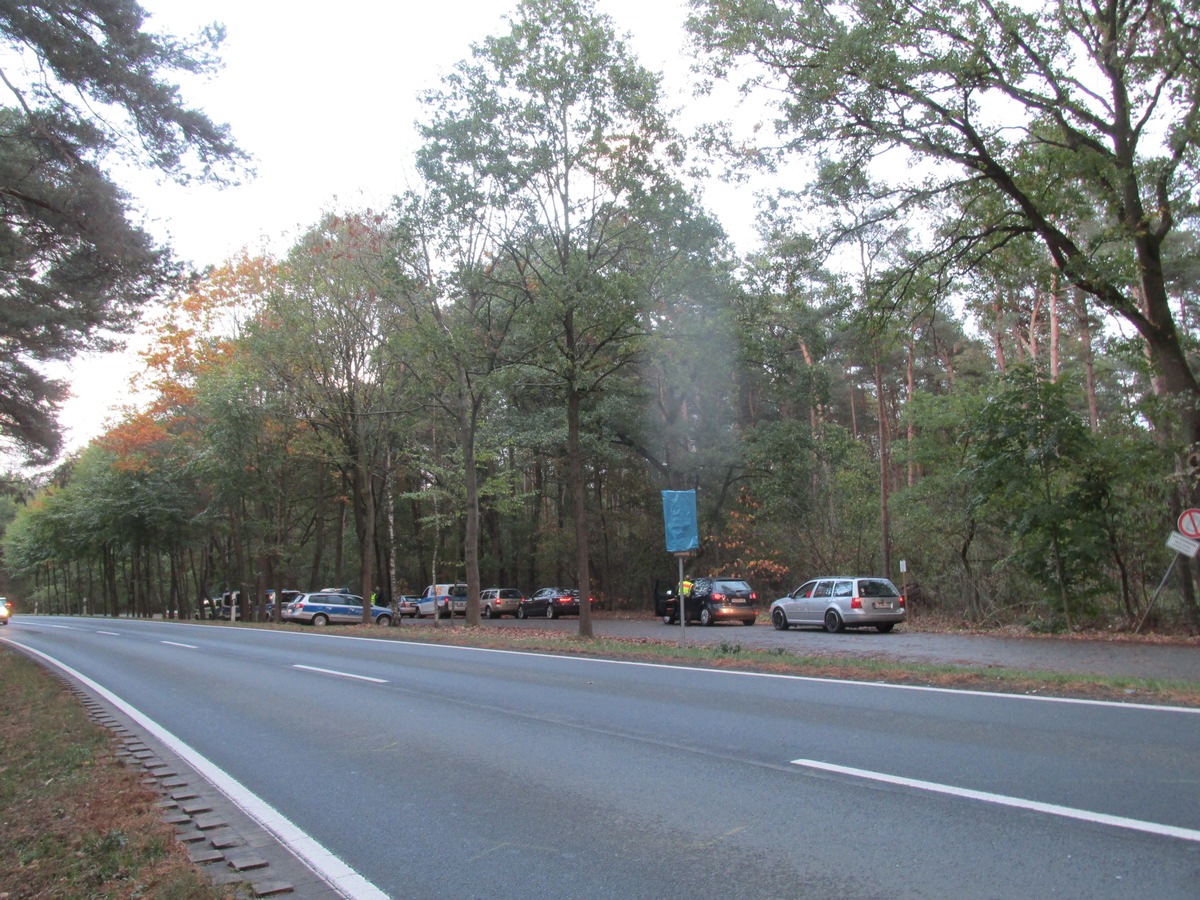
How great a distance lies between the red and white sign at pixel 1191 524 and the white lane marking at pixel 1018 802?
13.0 meters

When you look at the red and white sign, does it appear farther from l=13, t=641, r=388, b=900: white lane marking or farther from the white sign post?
l=13, t=641, r=388, b=900: white lane marking

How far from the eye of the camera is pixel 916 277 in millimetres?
17328

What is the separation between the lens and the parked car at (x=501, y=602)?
42.9 metres

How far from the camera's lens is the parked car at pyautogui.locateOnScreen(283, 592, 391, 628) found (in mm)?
39438

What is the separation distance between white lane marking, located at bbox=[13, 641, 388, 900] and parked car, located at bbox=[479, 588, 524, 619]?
1331 inches

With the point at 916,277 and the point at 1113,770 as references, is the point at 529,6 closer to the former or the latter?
the point at 916,277

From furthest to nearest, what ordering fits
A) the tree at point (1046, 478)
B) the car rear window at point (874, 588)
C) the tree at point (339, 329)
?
the tree at point (339, 329)
the car rear window at point (874, 588)
the tree at point (1046, 478)

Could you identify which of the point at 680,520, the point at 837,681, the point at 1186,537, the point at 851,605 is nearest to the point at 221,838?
the point at 837,681

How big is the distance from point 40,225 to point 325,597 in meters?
→ 30.0

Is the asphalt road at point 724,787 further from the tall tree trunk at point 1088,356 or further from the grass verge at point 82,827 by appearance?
the tall tree trunk at point 1088,356

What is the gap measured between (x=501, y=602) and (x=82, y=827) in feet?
124

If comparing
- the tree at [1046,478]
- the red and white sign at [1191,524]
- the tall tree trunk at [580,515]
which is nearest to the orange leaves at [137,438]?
the tall tree trunk at [580,515]

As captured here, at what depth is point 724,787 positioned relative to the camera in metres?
5.84

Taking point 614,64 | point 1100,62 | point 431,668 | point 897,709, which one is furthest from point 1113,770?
point 614,64
